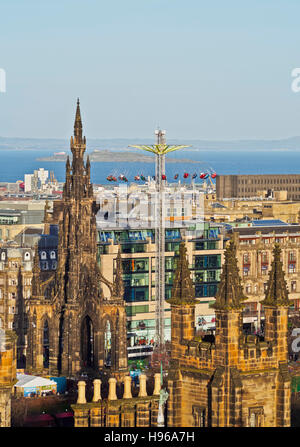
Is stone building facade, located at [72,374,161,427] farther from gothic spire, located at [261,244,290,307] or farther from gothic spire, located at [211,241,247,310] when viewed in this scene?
gothic spire, located at [211,241,247,310]

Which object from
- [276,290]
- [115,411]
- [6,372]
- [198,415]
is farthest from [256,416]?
[115,411]

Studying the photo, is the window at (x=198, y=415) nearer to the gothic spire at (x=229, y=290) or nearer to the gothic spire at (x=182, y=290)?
the gothic spire at (x=229, y=290)

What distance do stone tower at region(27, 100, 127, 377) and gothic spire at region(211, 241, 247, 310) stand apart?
88.9 m

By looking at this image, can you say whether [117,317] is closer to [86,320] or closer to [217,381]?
[86,320]

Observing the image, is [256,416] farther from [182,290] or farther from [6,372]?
[6,372]

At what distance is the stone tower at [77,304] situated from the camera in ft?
566

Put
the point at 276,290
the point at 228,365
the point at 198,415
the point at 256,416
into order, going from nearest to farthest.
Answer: the point at 228,365, the point at 198,415, the point at 256,416, the point at 276,290

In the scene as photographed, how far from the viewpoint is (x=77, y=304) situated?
173m

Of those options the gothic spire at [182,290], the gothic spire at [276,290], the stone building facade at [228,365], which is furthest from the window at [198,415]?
the gothic spire at [276,290]

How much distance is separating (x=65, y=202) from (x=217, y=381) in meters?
93.6

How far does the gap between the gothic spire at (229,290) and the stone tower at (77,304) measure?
88.9m

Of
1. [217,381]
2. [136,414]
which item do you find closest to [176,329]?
[217,381]

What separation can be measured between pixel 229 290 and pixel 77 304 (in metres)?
91.3
